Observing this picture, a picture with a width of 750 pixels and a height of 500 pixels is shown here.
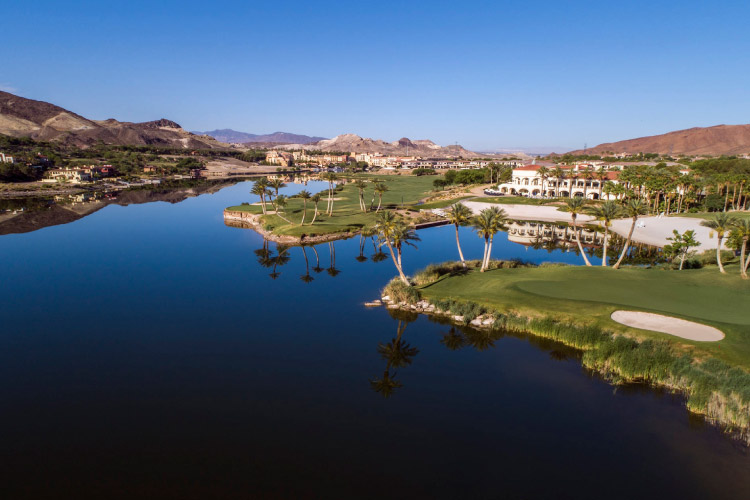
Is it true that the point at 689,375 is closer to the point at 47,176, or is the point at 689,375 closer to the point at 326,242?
the point at 326,242

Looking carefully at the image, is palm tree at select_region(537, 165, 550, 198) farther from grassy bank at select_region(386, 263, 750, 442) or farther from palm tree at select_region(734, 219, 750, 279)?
palm tree at select_region(734, 219, 750, 279)

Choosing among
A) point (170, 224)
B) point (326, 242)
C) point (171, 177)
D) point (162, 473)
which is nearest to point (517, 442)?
point (162, 473)

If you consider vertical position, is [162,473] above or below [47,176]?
below

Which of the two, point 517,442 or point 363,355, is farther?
point 363,355

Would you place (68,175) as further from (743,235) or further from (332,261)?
(743,235)

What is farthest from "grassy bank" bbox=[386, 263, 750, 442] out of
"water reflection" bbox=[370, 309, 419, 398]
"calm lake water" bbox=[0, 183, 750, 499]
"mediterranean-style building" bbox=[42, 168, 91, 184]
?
"mediterranean-style building" bbox=[42, 168, 91, 184]
